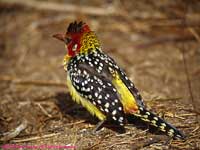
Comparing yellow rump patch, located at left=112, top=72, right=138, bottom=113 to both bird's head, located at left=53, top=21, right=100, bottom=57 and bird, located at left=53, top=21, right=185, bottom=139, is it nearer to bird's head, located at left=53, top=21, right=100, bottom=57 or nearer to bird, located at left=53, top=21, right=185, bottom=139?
bird, located at left=53, top=21, right=185, bottom=139

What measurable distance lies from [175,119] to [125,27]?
381 centimetres

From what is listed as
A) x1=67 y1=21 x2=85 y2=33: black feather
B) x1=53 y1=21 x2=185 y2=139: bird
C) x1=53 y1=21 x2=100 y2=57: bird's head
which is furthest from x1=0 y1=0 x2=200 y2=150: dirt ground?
x1=67 y1=21 x2=85 y2=33: black feather

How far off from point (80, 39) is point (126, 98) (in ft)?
3.12

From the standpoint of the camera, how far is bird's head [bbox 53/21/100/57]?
5820 mm

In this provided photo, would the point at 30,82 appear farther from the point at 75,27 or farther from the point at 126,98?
the point at 126,98

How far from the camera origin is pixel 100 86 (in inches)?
214

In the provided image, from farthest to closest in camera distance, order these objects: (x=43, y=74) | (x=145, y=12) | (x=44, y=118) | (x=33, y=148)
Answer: (x=145, y=12), (x=43, y=74), (x=44, y=118), (x=33, y=148)

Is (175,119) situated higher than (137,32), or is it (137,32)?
(137,32)

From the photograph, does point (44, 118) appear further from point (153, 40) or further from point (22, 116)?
point (153, 40)

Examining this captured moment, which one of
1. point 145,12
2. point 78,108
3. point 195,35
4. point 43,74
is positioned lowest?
point 78,108

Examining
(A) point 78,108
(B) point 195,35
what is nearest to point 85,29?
(A) point 78,108

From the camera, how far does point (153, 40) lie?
8875mm

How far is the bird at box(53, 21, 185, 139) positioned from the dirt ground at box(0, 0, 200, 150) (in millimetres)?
231

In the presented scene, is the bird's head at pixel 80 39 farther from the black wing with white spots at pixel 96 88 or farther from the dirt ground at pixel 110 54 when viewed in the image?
the dirt ground at pixel 110 54
